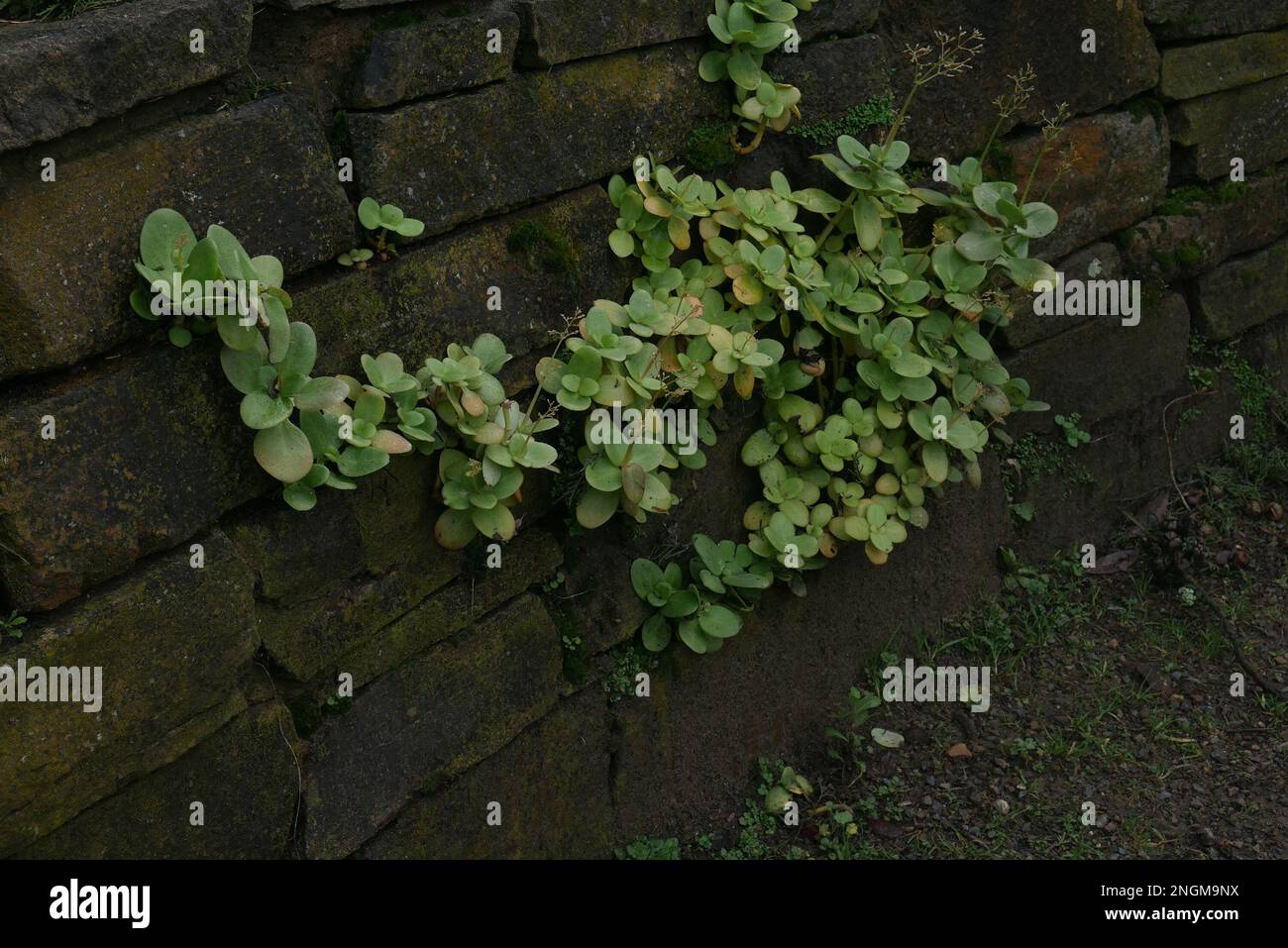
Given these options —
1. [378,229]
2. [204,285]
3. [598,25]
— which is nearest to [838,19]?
[598,25]

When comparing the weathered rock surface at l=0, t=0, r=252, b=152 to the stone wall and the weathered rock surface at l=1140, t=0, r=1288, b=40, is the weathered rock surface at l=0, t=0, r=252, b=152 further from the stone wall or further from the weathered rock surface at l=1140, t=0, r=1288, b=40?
the weathered rock surface at l=1140, t=0, r=1288, b=40

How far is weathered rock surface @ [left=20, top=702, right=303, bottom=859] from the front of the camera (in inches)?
87.4

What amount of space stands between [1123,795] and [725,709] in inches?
40.8

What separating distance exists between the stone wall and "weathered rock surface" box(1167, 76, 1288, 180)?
285 millimetres

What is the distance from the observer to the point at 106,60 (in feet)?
6.79

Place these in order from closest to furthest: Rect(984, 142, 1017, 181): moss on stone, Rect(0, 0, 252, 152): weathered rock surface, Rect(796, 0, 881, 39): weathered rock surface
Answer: Rect(0, 0, 252, 152): weathered rock surface → Rect(796, 0, 881, 39): weathered rock surface → Rect(984, 142, 1017, 181): moss on stone

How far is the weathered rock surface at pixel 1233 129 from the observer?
4254mm

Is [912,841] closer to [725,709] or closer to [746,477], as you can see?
[725,709]

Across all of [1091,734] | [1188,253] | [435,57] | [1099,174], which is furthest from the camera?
[1188,253]

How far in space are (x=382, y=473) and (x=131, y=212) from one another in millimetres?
714

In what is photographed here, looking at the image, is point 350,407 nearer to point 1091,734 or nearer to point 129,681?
point 129,681

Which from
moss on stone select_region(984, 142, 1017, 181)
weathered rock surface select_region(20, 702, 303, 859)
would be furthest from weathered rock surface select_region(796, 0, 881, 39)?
weathered rock surface select_region(20, 702, 303, 859)

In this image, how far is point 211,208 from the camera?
2.26 m

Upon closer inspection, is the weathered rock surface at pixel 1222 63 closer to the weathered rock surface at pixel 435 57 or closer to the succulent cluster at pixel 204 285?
the weathered rock surface at pixel 435 57
